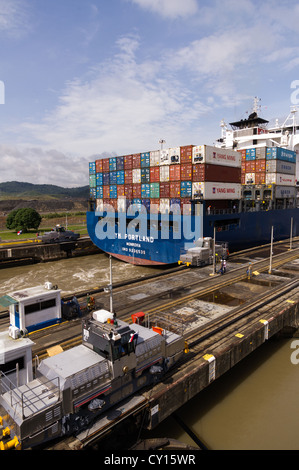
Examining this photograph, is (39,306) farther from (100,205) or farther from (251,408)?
(100,205)

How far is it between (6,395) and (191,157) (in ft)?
112

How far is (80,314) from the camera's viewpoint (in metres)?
18.7

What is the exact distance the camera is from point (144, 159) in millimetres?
42406

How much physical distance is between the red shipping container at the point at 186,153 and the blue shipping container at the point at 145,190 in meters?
6.19

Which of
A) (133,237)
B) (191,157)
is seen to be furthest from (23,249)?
(191,157)

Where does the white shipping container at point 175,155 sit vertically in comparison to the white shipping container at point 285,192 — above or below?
above

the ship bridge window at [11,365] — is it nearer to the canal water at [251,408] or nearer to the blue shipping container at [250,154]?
the canal water at [251,408]

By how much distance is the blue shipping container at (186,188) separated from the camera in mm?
38000

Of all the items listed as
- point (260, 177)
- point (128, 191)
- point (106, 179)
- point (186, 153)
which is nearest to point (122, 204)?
point (128, 191)

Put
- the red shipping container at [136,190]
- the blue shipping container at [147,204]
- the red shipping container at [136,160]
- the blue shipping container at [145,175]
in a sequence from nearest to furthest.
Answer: the blue shipping container at [147,204], the blue shipping container at [145,175], the red shipping container at [136,190], the red shipping container at [136,160]

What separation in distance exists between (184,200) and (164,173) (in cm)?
494

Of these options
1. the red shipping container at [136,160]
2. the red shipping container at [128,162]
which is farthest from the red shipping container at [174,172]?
the red shipping container at [128,162]

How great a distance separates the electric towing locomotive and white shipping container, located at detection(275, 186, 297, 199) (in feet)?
152

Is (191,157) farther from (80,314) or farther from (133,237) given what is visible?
(80,314)
